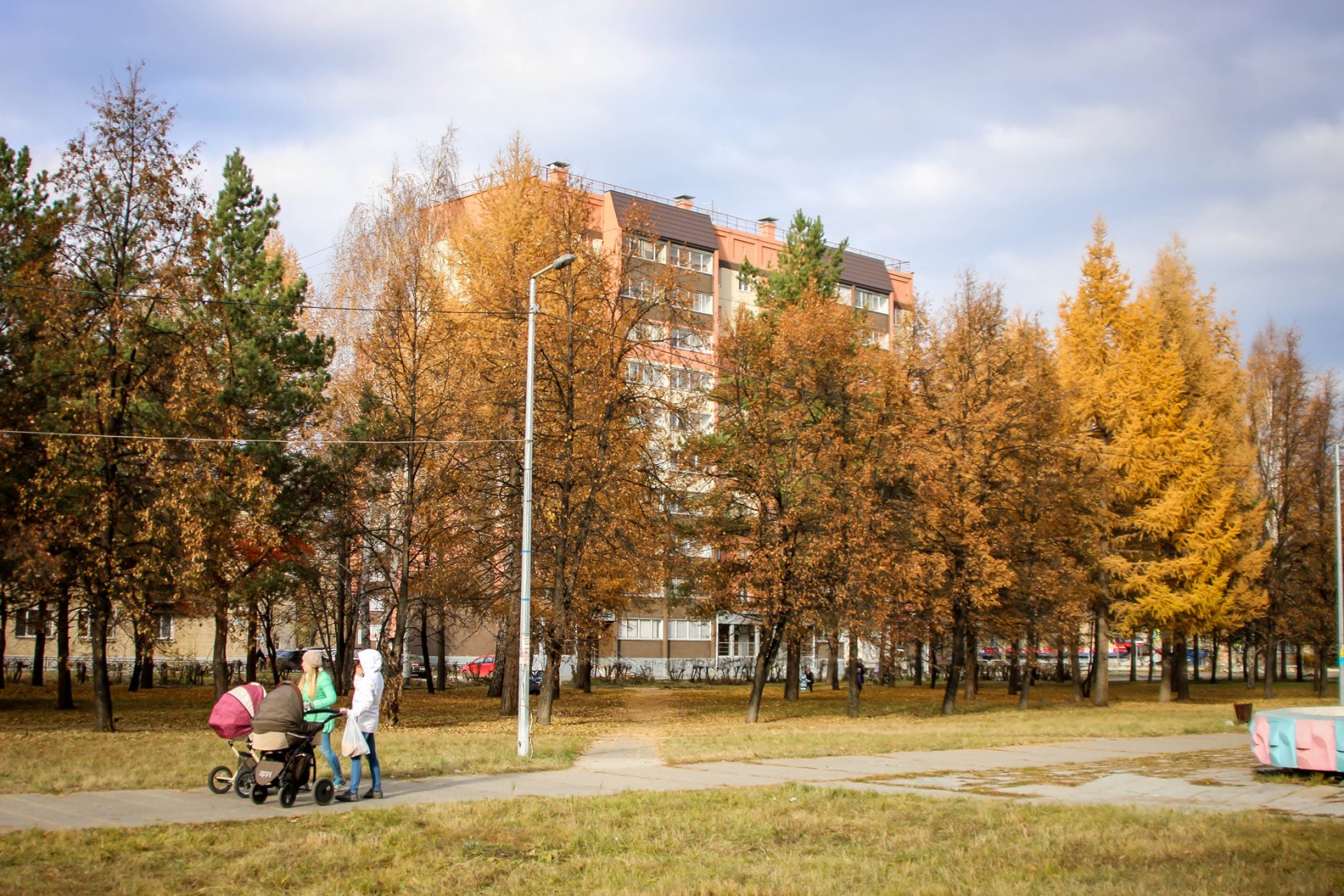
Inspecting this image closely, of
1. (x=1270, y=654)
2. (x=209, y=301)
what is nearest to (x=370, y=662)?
(x=209, y=301)

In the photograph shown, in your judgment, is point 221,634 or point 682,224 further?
point 682,224

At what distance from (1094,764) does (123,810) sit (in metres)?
14.3

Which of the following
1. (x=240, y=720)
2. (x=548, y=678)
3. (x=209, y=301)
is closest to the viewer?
(x=240, y=720)

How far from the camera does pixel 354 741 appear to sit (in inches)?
517

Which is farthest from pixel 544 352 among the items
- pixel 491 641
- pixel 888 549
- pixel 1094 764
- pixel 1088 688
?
pixel 491 641

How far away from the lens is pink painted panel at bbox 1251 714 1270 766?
639 inches

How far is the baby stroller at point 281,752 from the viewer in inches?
492

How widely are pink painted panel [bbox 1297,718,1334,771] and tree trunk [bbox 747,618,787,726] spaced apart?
17.0 metres

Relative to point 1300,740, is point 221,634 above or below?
below

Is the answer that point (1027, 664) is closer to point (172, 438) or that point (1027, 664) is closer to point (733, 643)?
point (172, 438)

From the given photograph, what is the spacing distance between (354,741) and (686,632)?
55.4 metres

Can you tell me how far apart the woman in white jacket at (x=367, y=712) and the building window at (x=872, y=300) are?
68.8 meters

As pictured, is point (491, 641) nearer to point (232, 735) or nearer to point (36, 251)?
point (36, 251)

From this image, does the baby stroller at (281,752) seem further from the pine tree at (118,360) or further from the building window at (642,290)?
the building window at (642,290)
